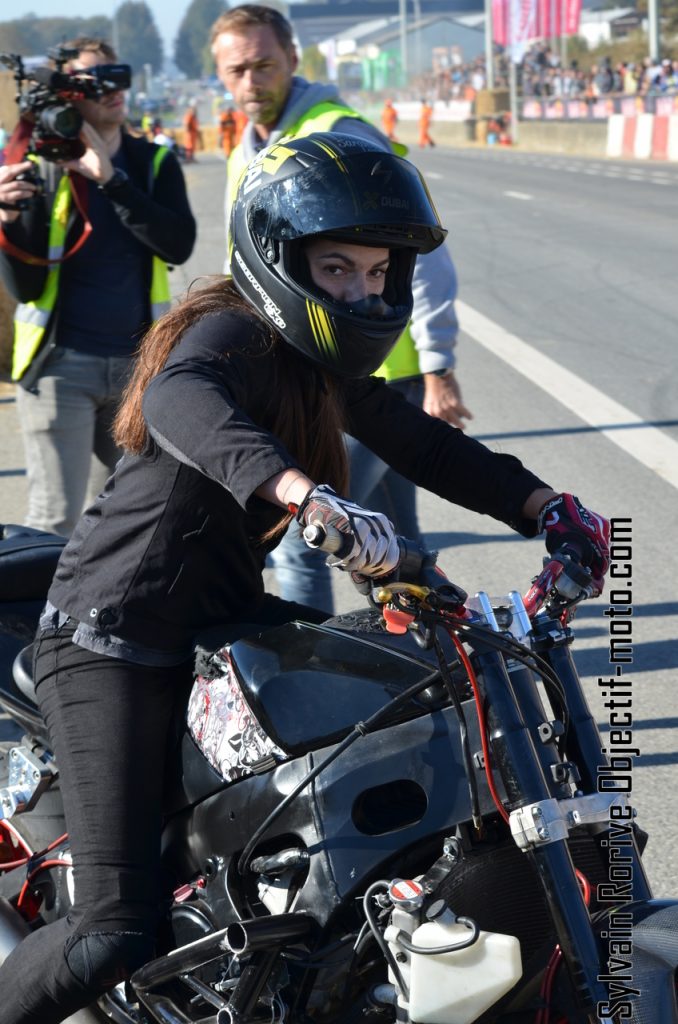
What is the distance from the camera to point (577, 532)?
2.60m

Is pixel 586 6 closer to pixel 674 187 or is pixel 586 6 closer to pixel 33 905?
pixel 674 187

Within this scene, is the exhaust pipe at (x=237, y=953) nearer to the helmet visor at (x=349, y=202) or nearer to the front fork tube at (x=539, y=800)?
the front fork tube at (x=539, y=800)

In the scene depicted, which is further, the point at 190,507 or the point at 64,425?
the point at 64,425

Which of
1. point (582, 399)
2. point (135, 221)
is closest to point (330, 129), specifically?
point (135, 221)

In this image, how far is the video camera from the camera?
491 centimetres

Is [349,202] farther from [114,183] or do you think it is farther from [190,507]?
[114,183]

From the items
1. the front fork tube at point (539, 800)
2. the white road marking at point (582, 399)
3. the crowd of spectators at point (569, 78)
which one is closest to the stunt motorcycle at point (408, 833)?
the front fork tube at point (539, 800)

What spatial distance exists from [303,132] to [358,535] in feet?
9.54

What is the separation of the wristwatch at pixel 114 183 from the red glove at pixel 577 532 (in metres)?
2.81

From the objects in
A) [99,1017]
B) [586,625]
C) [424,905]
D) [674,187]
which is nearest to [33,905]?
[99,1017]

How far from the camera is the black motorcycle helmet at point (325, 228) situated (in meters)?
2.57

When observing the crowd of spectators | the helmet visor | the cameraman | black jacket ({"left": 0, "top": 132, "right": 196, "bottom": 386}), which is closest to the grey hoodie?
black jacket ({"left": 0, "top": 132, "right": 196, "bottom": 386})

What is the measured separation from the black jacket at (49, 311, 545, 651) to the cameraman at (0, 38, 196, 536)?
2.06 meters

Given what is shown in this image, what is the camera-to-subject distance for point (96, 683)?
110 inches
